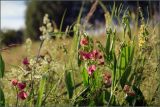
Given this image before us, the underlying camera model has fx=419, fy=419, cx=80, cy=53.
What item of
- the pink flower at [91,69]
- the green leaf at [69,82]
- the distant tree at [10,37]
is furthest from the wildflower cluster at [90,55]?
the distant tree at [10,37]

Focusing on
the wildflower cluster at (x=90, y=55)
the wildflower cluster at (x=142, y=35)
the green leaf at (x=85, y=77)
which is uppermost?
the wildflower cluster at (x=142, y=35)

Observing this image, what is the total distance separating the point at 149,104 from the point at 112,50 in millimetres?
410

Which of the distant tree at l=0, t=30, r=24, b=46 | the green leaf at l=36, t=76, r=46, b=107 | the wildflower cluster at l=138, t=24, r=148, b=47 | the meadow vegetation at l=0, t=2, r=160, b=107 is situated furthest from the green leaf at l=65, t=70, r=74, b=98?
the distant tree at l=0, t=30, r=24, b=46

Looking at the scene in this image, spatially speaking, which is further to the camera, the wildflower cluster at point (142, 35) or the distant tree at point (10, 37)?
the distant tree at point (10, 37)

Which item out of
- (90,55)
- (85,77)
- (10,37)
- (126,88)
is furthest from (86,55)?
(10,37)

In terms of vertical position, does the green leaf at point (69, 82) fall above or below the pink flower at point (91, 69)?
below

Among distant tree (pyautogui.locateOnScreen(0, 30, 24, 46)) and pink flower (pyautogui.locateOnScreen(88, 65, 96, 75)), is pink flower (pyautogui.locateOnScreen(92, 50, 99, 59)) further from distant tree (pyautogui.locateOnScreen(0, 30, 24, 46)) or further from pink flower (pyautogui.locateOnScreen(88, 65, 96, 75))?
→ distant tree (pyautogui.locateOnScreen(0, 30, 24, 46))

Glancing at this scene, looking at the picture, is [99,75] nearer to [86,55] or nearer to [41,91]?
[86,55]

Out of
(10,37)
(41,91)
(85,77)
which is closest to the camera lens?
(41,91)

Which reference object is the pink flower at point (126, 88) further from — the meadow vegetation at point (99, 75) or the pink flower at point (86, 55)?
the pink flower at point (86, 55)

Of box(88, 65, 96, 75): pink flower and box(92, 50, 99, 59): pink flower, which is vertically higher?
box(92, 50, 99, 59): pink flower


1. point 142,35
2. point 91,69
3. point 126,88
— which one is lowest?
point 126,88

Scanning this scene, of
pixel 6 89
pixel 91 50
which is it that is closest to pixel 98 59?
pixel 91 50

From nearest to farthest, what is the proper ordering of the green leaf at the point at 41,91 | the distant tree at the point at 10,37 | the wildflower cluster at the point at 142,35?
the green leaf at the point at 41,91 → the wildflower cluster at the point at 142,35 → the distant tree at the point at 10,37
